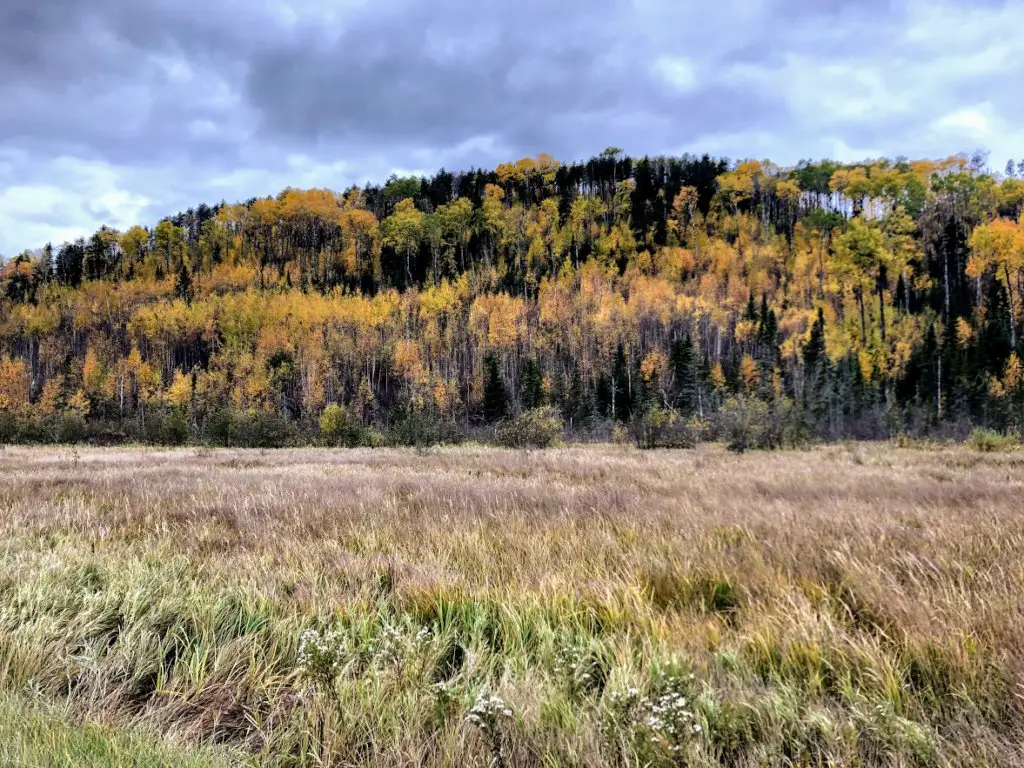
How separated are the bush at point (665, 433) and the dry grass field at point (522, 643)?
76.6 feet

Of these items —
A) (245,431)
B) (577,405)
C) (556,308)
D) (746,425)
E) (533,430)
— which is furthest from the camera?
(556,308)

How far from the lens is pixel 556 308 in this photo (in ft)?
287

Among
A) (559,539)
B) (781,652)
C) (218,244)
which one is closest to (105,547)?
(559,539)

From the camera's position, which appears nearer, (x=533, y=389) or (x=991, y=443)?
(x=991, y=443)

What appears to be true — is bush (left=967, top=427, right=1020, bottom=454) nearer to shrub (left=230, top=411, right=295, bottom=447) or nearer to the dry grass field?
the dry grass field

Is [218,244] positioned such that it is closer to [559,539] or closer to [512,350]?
[512,350]

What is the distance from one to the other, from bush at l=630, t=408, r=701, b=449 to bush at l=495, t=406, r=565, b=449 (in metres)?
5.36

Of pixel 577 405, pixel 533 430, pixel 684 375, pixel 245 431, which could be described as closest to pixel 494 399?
pixel 577 405

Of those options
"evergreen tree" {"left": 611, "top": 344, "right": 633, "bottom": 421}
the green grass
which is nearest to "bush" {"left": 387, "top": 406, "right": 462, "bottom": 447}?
the green grass

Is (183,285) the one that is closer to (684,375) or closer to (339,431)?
(339,431)

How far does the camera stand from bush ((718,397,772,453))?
2339cm

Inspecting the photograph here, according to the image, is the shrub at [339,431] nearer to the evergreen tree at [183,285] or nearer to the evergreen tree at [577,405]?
the evergreen tree at [577,405]

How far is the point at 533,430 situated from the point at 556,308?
61494mm

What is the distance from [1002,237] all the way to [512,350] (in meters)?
74.4
